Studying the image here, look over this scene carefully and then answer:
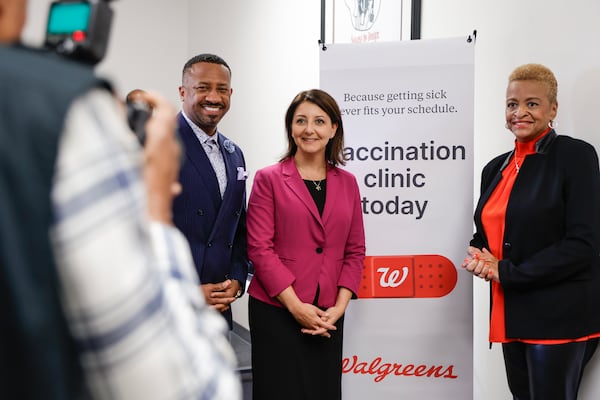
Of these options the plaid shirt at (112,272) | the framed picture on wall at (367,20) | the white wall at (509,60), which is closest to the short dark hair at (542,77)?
the white wall at (509,60)

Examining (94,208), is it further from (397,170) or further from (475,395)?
(475,395)

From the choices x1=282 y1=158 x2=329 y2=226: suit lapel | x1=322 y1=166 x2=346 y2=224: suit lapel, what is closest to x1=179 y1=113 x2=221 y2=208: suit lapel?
x1=282 y1=158 x2=329 y2=226: suit lapel

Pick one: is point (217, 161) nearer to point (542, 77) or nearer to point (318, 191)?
point (318, 191)

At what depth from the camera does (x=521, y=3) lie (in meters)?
2.63

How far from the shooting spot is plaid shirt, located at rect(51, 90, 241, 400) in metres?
0.47

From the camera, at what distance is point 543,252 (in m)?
2.15

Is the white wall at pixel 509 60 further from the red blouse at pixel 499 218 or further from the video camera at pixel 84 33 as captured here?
the video camera at pixel 84 33

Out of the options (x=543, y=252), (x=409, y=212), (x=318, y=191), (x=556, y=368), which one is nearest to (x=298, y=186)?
(x=318, y=191)

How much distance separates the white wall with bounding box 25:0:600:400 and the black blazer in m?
0.24

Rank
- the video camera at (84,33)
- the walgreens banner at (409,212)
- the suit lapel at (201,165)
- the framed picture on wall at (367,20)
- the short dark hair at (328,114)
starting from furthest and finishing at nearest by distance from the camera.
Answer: the framed picture on wall at (367,20)
the walgreens banner at (409,212)
the short dark hair at (328,114)
the suit lapel at (201,165)
the video camera at (84,33)

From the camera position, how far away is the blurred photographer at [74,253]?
448 mm

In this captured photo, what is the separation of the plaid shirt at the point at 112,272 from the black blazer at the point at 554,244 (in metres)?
1.91

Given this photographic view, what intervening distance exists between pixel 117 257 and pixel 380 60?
2459mm

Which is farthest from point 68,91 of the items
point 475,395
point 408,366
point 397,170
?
point 475,395
